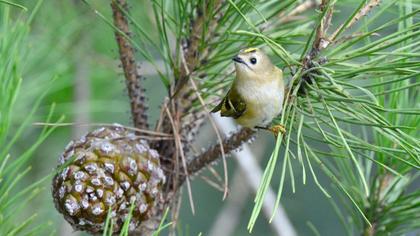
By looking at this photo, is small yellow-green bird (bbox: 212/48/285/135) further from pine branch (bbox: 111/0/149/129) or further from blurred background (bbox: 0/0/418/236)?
blurred background (bbox: 0/0/418/236)

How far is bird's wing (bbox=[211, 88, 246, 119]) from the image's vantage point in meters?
1.12

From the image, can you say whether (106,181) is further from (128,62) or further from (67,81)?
(67,81)

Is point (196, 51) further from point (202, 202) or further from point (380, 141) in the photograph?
point (202, 202)

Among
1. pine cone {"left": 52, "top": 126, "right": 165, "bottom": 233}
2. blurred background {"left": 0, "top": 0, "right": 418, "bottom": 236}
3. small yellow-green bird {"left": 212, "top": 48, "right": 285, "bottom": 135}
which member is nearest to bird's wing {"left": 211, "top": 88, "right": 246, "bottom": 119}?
small yellow-green bird {"left": 212, "top": 48, "right": 285, "bottom": 135}

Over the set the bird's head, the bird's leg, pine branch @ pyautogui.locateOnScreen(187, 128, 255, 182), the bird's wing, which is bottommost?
the bird's leg

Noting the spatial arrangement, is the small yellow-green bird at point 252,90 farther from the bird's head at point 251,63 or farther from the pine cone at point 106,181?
the pine cone at point 106,181

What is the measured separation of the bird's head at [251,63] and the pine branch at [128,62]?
15cm

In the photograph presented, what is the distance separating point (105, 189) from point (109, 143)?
0.07 metres

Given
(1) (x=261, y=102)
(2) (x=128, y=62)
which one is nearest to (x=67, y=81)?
(2) (x=128, y=62)

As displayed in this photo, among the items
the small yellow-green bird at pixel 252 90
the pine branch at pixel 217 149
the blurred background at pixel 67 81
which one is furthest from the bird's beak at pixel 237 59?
the blurred background at pixel 67 81

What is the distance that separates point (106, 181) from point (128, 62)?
0.19m

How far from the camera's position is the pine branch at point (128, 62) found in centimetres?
113

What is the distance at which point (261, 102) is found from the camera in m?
1.09

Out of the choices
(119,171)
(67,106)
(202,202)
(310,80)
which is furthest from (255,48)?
(202,202)
